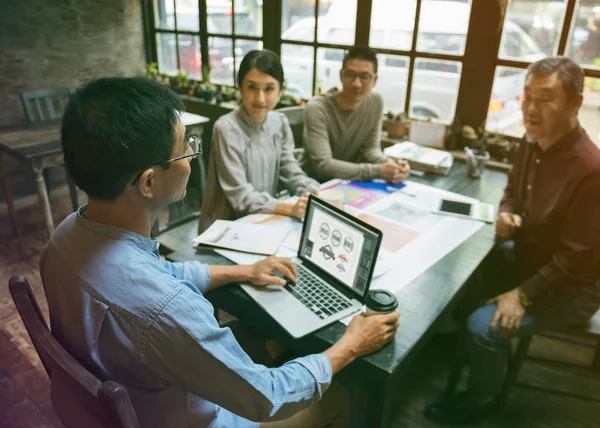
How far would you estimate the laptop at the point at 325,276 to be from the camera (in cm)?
119

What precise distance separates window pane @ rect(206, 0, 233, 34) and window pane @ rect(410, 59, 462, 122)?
1683mm

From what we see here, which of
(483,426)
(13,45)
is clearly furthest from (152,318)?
(13,45)

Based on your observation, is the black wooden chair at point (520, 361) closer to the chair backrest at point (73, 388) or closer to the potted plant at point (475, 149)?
the potted plant at point (475, 149)

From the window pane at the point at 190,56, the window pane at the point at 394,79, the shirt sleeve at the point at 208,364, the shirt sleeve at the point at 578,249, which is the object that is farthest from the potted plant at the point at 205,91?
the shirt sleeve at the point at 208,364

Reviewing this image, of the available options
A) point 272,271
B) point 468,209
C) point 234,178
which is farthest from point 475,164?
point 272,271

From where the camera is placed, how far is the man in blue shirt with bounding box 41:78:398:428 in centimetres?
79

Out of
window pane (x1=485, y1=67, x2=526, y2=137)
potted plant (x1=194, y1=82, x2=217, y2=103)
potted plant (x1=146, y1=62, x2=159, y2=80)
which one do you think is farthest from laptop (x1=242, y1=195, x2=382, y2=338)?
potted plant (x1=146, y1=62, x2=159, y2=80)

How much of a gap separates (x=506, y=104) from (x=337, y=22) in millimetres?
1239

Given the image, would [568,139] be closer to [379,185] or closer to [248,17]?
[379,185]

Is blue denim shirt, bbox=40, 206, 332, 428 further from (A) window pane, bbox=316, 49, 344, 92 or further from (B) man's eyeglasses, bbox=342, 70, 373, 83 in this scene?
(A) window pane, bbox=316, 49, 344, 92

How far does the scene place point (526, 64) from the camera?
2.50m

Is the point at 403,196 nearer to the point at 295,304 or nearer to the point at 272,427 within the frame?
the point at 295,304

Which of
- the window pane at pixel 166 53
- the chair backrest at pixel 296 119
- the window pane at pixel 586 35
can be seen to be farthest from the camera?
the window pane at pixel 166 53

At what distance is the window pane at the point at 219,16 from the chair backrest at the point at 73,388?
3305 mm
